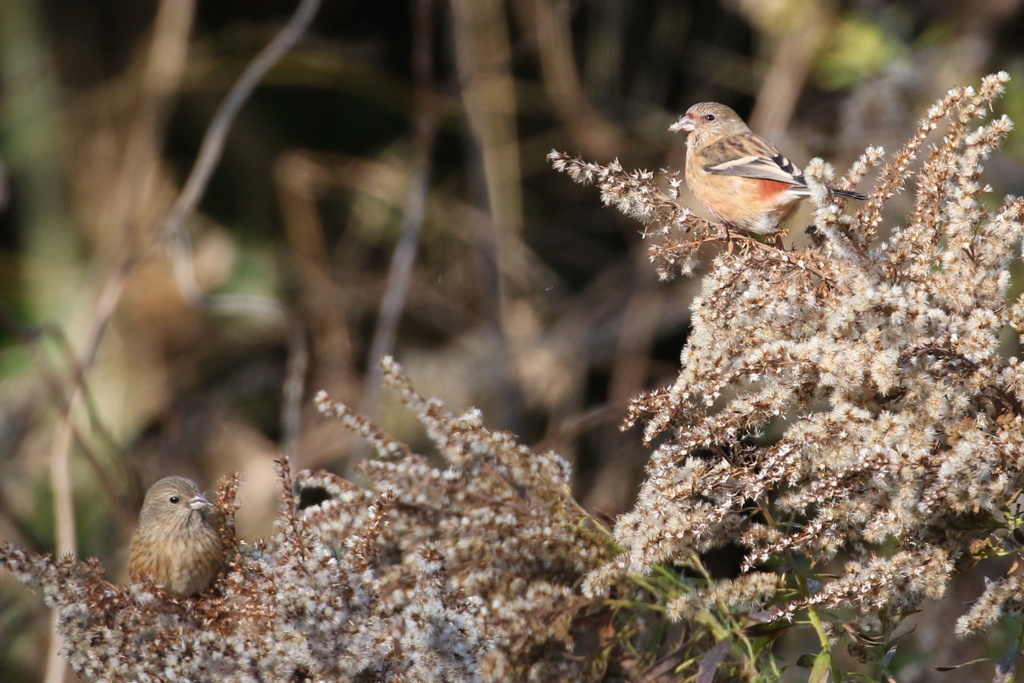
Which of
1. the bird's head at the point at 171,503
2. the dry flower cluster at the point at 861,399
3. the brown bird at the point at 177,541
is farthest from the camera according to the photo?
the bird's head at the point at 171,503

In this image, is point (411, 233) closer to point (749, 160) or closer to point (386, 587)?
point (749, 160)

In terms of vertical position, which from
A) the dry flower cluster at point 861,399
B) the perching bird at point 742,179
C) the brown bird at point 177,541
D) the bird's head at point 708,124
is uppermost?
the bird's head at point 708,124

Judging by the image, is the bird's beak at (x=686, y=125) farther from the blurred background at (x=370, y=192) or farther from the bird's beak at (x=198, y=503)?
the blurred background at (x=370, y=192)

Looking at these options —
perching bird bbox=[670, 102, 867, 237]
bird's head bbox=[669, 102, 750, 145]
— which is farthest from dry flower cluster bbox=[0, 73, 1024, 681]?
bird's head bbox=[669, 102, 750, 145]

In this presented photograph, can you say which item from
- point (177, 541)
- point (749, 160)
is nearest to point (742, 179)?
point (749, 160)

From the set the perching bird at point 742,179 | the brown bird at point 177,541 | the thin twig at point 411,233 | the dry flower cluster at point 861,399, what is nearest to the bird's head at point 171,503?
the brown bird at point 177,541

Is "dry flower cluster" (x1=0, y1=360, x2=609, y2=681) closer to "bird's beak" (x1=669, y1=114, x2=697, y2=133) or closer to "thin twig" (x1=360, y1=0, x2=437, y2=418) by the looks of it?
"bird's beak" (x1=669, y1=114, x2=697, y2=133)
